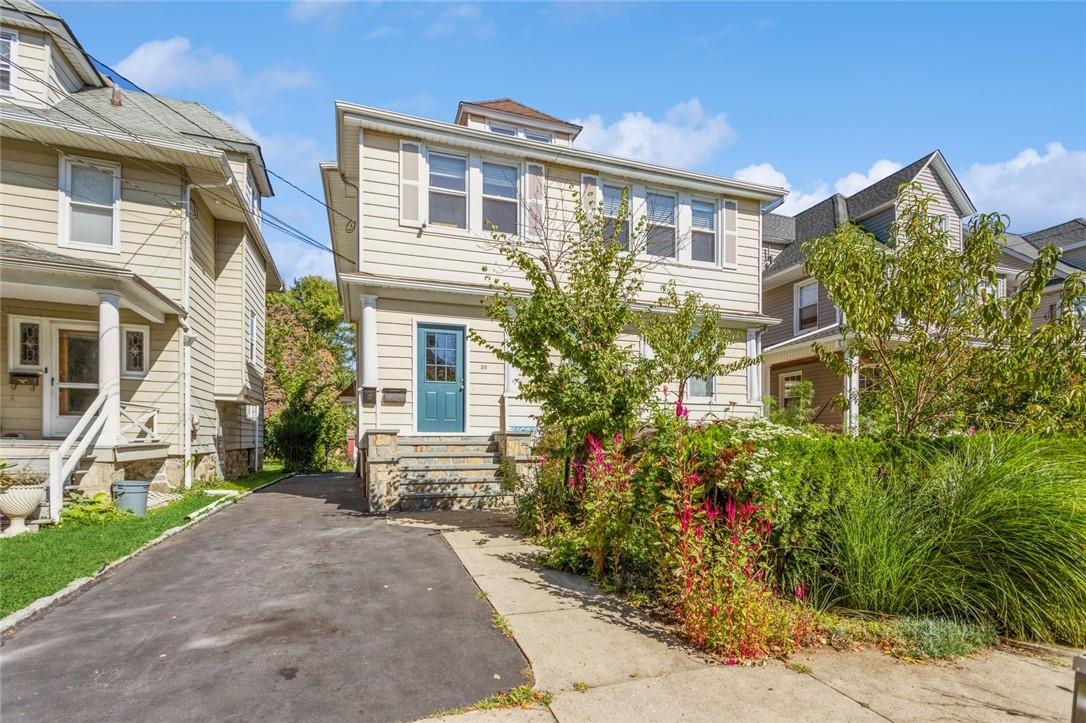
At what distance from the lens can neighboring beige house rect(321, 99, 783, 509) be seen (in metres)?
8.71

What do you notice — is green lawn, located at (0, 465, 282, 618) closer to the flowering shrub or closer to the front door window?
the front door window

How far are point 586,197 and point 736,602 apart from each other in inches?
353

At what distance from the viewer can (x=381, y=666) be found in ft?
10.7

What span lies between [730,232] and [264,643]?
37.5 feet

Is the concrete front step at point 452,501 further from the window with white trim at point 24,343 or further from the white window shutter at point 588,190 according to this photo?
the window with white trim at point 24,343

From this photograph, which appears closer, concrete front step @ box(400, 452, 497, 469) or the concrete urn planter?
the concrete urn planter

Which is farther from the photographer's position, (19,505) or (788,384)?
(788,384)

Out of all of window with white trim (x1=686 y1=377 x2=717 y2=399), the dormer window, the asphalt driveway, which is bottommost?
the asphalt driveway

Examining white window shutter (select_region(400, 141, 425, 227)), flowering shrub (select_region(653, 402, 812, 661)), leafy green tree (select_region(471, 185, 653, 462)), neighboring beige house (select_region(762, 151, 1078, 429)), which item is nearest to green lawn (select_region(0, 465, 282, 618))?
leafy green tree (select_region(471, 185, 653, 462))

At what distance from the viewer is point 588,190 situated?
10836mm

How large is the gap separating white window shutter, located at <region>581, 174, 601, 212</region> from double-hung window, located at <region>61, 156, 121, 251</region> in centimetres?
863

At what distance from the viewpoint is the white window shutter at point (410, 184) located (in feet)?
31.9

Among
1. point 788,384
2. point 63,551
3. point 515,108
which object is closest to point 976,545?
point 63,551

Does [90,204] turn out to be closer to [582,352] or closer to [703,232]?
[582,352]
